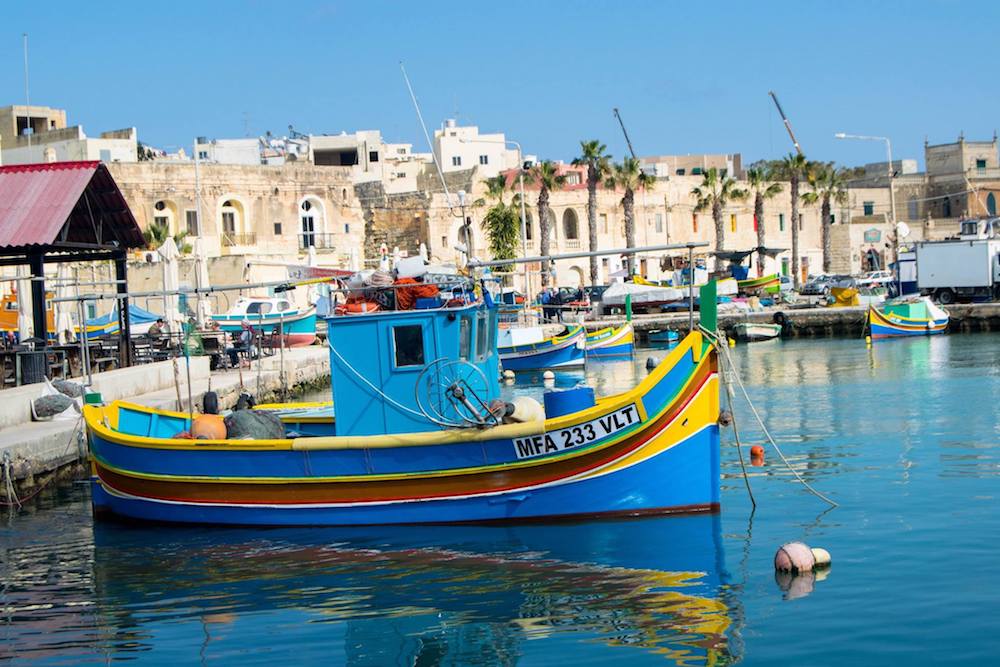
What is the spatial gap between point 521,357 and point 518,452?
89.4ft

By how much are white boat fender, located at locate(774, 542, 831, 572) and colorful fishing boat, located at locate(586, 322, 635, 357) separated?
31545mm

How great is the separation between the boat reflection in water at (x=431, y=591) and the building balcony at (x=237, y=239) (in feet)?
157

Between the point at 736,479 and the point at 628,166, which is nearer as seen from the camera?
the point at 736,479

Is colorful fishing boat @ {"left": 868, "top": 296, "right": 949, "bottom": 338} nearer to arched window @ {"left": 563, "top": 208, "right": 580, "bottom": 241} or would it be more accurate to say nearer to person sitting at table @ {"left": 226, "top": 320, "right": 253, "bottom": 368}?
person sitting at table @ {"left": 226, "top": 320, "right": 253, "bottom": 368}

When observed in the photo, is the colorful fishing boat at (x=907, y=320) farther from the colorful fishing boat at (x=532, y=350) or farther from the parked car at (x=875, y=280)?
the parked car at (x=875, y=280)

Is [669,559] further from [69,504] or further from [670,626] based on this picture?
[69,504]

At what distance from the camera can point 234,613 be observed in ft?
40.6

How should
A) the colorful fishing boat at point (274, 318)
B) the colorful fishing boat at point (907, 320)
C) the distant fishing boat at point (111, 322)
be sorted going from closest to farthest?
the distant fishing boat at point (111, 322)
the colorful fishing boat at point (274, 318)
the colorful fishing boat at point (907, 320)

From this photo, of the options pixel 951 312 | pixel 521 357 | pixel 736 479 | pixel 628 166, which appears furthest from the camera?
pixel 628 166

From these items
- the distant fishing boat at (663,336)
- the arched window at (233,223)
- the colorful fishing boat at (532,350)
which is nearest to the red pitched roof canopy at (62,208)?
the colorful fishing boat at (532,350)

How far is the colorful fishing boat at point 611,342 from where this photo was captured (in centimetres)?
4488

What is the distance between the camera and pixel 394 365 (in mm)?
15727

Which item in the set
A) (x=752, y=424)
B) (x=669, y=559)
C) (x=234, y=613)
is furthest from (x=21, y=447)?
(x=752, y=424)

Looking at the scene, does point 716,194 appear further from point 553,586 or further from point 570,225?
point 553,586
